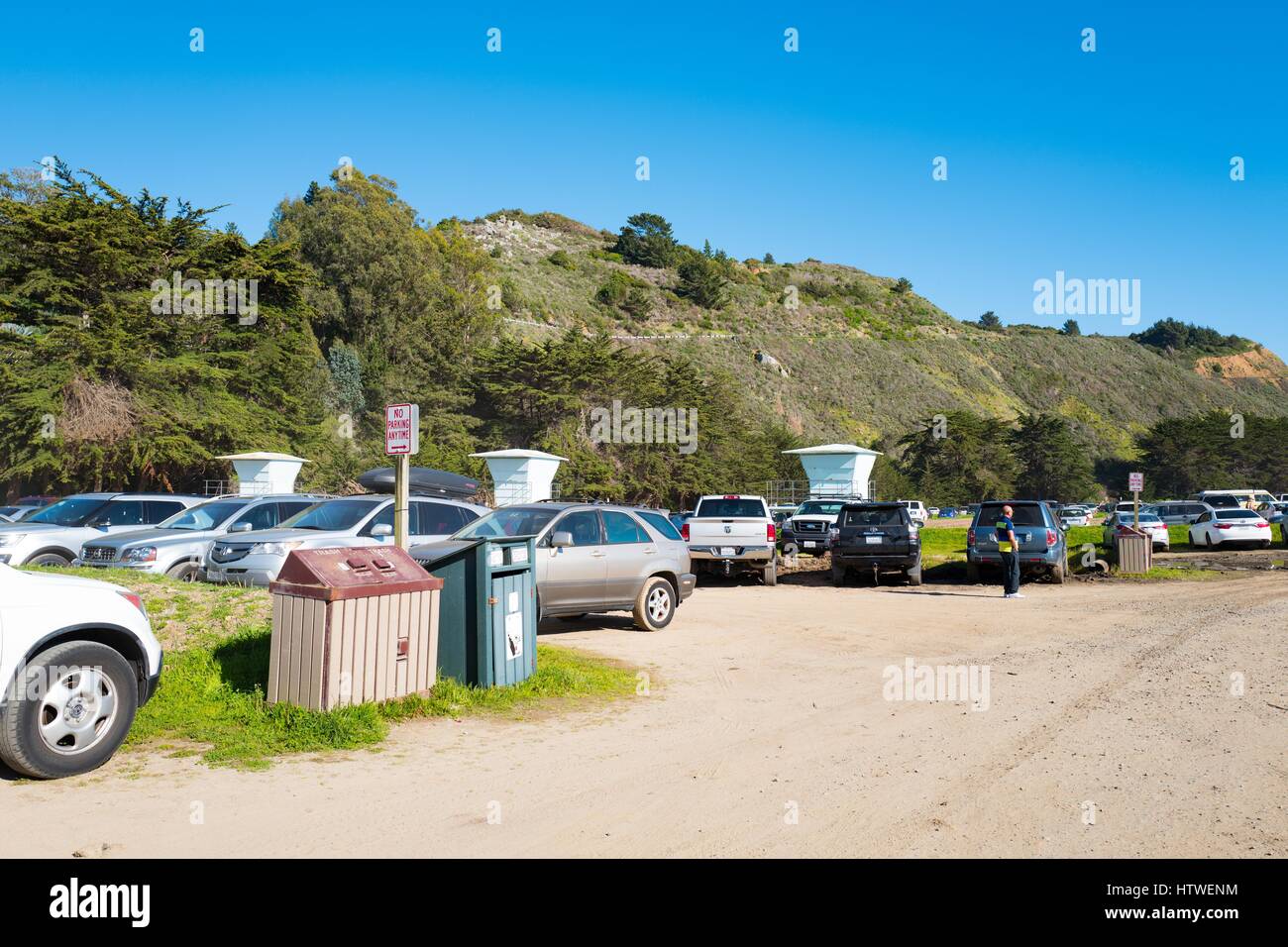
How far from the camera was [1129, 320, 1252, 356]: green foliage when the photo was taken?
13925cm

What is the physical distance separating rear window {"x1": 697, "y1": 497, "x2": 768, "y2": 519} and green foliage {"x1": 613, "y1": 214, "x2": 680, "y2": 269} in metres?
87.6

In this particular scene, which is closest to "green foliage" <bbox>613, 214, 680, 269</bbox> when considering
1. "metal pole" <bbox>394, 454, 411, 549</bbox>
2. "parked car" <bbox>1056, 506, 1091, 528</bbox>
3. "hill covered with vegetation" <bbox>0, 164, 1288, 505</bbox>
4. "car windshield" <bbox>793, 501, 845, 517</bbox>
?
"hill covered with vegetation" <bbox>0, 164, 1288, 505</bbox>

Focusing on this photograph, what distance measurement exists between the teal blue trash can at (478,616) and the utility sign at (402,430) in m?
1.71

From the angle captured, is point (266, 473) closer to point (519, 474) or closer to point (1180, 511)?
point (519, 474)

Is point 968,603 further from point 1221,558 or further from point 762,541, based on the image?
point 1221,558

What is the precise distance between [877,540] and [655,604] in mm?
7892

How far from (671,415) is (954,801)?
42.6m

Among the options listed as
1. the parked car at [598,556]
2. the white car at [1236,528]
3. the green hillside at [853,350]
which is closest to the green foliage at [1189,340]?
the green hillside at [853,350]

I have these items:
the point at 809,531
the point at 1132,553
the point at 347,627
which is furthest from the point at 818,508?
the point at 347,627

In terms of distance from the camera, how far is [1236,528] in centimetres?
2859

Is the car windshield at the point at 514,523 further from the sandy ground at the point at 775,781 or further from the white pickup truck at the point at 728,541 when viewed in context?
the white pickup truck at the point at 728,541

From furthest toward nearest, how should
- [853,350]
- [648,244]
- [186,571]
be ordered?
[648,244] → [853,350] → [186,571]

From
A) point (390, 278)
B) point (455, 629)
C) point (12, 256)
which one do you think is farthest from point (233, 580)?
point (390, 278)

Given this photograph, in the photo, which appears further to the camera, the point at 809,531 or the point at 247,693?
the point at 809,531
